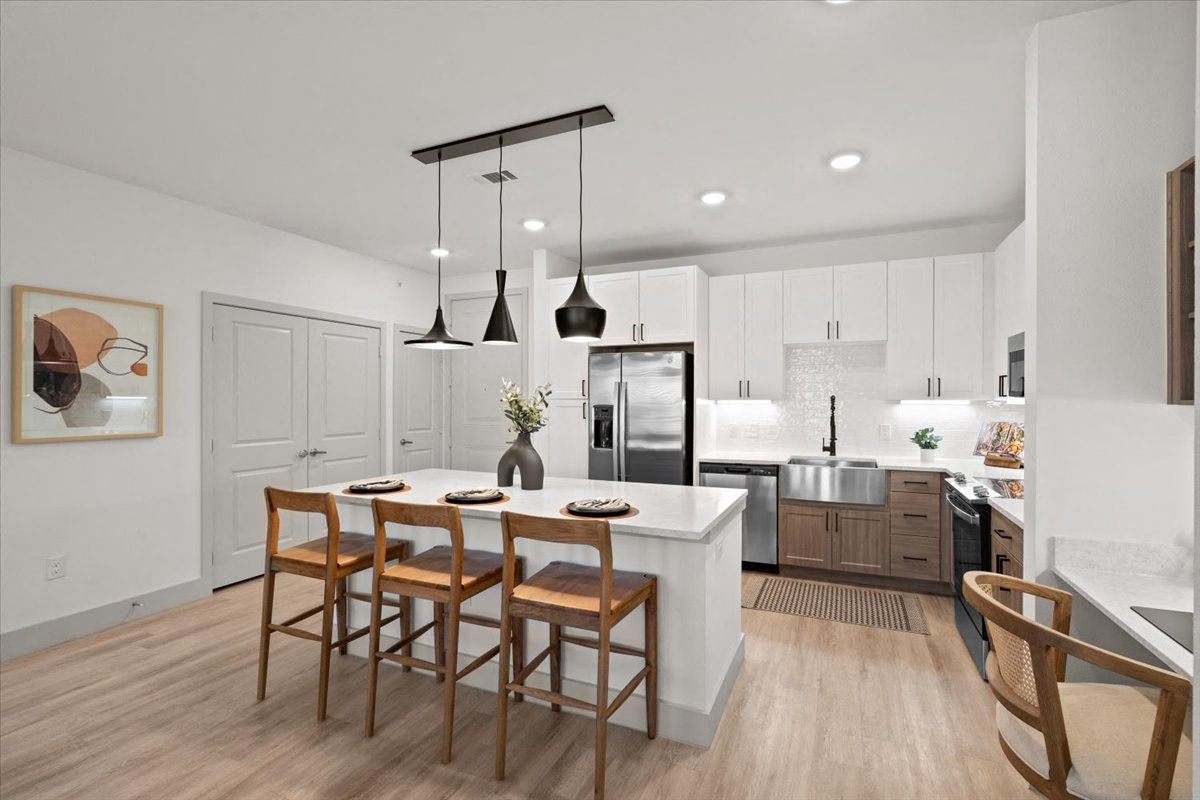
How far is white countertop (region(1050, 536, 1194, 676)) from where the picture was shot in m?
1.64

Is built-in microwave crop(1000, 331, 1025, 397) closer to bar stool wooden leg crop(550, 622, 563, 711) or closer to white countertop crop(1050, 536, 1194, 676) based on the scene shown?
white countertop crop(1050, 536, 1194, 676)

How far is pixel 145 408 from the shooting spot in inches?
140

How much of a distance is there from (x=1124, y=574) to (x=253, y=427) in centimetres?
496

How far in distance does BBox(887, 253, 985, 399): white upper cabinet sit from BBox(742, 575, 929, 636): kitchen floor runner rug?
1.50m

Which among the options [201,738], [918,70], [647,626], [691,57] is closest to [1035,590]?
[647,626]

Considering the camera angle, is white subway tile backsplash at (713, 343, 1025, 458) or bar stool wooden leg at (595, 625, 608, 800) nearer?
bar stool wooden leg at (595, 625, 608, 800)

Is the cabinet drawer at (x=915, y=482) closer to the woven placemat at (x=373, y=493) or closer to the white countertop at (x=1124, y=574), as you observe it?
the white countertop at (x=1124, y=574)

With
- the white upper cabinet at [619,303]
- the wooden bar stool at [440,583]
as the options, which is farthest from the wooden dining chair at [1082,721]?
the white upper cabinet at [619,303]

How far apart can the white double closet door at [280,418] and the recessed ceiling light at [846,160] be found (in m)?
4.07

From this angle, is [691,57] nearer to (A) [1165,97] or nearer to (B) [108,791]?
(A) [1165,97]

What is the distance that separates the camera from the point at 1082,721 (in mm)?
1356

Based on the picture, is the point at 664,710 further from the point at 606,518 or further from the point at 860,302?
the point at 860,302

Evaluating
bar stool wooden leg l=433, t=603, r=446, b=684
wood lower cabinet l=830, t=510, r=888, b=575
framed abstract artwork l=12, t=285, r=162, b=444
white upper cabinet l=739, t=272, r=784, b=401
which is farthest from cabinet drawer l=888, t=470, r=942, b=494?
framed abstract artwork l=12, t=285, r=162, b=444

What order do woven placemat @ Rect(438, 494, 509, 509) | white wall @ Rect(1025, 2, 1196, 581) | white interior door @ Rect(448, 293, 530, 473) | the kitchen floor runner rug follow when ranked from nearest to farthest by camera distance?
white wall @ Rect(1025, 2, 1196, 581)
woven placemat @ Rect(438, 494, 509, 509)
the kitchen floor runner rug
white interior door @ Rect(448, 293, 530, 473)
